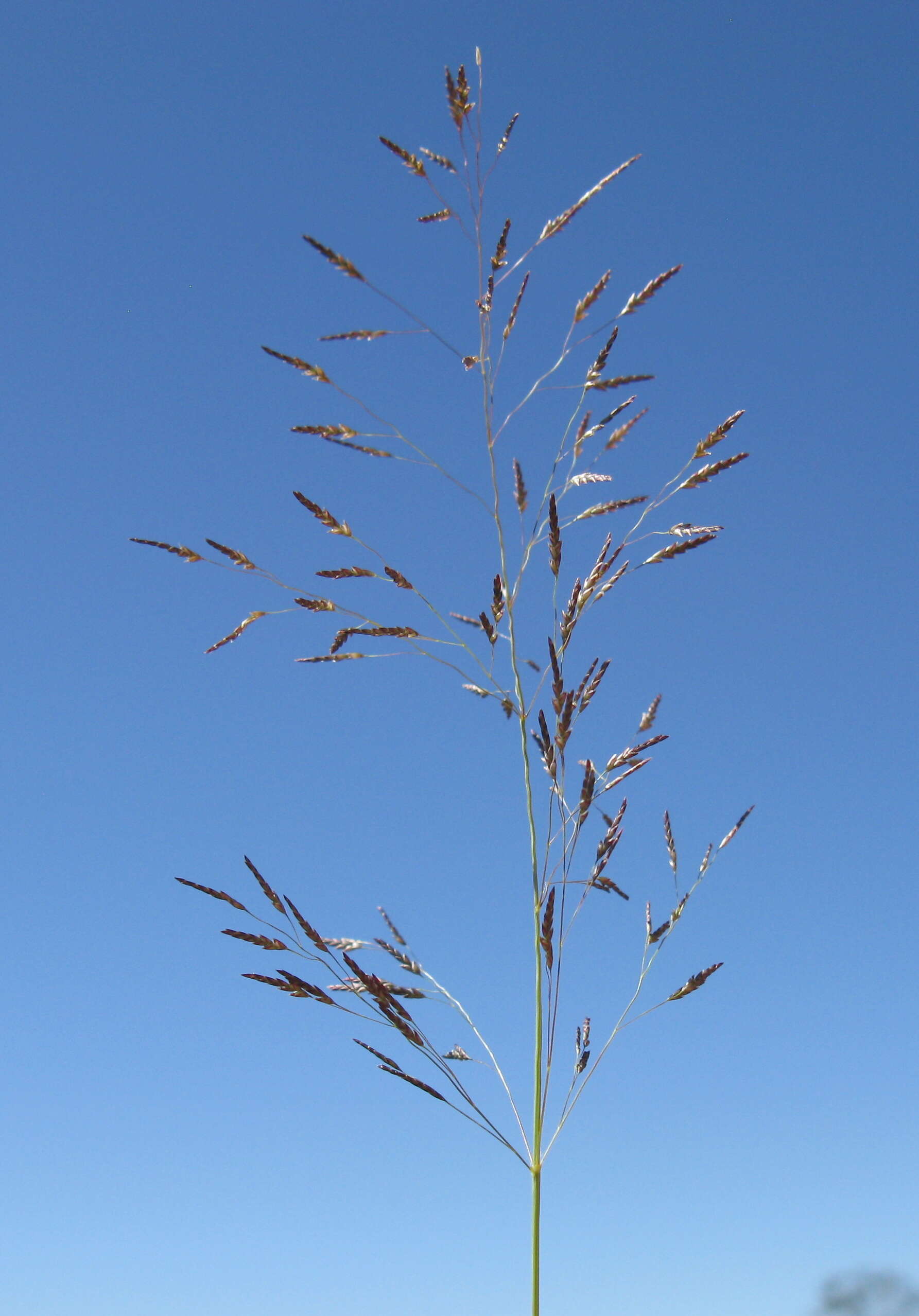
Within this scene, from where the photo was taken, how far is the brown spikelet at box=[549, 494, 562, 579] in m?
1.74

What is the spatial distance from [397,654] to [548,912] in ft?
1.89

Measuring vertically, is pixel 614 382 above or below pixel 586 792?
above

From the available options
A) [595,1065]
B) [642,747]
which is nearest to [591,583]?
[642,747]

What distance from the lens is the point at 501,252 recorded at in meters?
2.06

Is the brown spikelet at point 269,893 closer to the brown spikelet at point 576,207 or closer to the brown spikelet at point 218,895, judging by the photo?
the brown spikelet at point 218,895

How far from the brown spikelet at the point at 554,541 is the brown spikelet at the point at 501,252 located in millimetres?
573

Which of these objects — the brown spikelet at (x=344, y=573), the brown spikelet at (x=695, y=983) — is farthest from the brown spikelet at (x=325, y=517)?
the brown spikelet at (x=695, y=983)

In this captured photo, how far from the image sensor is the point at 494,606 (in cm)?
200

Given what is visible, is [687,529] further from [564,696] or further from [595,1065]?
[595,1065]

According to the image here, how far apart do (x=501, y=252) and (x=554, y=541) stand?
2.24ft

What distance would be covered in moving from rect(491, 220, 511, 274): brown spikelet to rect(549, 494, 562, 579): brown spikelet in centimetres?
57

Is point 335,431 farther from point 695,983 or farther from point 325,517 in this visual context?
point 695,983

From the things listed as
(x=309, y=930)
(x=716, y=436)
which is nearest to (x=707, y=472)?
(x=716, y=436)

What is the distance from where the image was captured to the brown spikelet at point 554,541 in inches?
68.4
